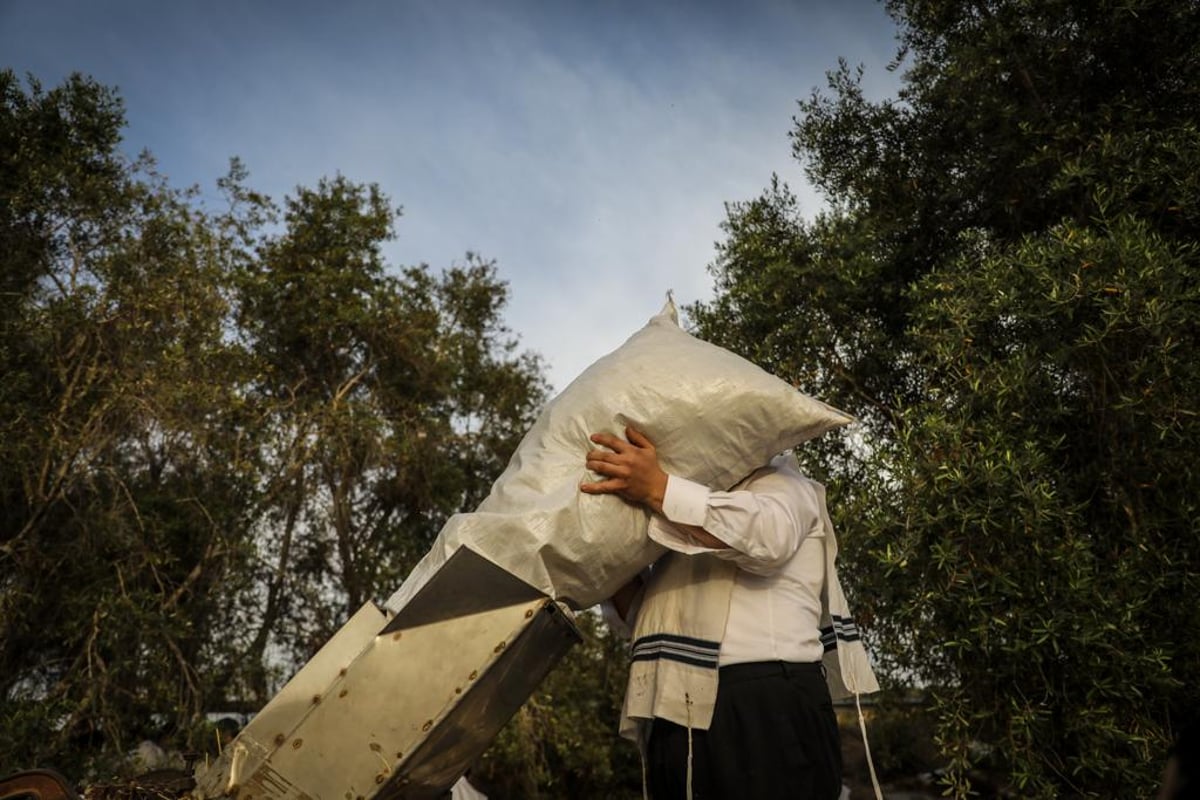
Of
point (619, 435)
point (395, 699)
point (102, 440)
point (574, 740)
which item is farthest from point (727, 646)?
point (574, 740)

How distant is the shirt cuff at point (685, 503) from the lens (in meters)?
1.96

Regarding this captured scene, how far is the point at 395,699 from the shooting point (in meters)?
1.74

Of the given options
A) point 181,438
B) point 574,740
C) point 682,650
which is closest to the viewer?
point 682,650

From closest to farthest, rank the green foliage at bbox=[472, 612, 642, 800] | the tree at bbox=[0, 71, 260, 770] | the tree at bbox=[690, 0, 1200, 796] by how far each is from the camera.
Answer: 1. the tree at bbox=[690, 0, 1200, 796]
2. the tree at bbox=[0, 71, 260, 770]
3. the green foliage at bbox=[472, 612, 642, 800]

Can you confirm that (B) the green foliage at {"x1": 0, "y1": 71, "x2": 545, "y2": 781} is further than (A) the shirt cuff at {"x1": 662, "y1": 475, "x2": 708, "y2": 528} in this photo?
Yes

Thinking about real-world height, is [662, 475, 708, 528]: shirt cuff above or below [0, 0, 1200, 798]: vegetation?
below

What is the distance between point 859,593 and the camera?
456 cm

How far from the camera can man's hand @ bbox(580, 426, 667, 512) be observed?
2008 millimetres

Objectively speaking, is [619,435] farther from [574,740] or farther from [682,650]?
[574,740]

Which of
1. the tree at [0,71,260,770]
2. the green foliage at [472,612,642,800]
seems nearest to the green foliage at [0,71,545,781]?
the tree at [0,71,260,770]

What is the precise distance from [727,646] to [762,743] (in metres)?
0.23

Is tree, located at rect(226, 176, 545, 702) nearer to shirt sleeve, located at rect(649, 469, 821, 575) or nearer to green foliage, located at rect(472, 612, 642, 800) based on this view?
green foliage, located at rect(472, 612, 642, 800)

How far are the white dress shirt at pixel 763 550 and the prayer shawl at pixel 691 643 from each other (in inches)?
2.0

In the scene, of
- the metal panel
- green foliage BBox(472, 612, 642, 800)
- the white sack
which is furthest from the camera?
green foliage BBox(472, 612, 642, 800)
